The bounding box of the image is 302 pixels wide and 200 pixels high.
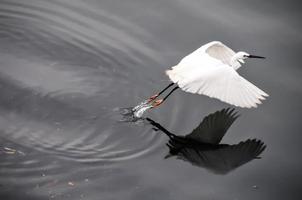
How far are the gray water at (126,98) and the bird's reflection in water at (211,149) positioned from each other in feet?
0.24

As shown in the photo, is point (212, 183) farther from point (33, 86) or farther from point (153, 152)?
point (33, 86)

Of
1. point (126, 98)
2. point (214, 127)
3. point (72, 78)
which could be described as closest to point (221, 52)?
point (214, 127)

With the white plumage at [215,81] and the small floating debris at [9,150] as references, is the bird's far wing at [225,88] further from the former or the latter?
the small floating debris at [9,150]

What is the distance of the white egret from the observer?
6664 mm

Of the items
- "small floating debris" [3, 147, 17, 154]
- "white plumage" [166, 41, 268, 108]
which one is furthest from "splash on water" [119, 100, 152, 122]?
"small floating debris" [3, 147, 17, 154]

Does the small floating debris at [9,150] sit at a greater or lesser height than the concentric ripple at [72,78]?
lesser

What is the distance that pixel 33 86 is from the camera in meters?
7.09

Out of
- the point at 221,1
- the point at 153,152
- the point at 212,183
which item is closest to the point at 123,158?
the point at 153,152

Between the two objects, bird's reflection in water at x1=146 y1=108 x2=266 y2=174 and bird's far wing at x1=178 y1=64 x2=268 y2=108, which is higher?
bird's far wing at x1=178 y1=64 x2=268 y2=108

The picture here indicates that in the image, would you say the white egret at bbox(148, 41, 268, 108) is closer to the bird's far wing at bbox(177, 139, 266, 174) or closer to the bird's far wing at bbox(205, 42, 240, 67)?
the bird's far wing at bbox(205, 42, 240, 67)

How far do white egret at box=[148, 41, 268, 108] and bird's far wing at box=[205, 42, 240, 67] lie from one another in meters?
0.31

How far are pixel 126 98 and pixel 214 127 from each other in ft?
3.45

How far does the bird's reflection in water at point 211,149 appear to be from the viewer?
6.54m

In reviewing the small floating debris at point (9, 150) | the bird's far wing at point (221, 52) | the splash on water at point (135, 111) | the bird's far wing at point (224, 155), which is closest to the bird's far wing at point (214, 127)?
the bird's far wing at point (224, 155)
